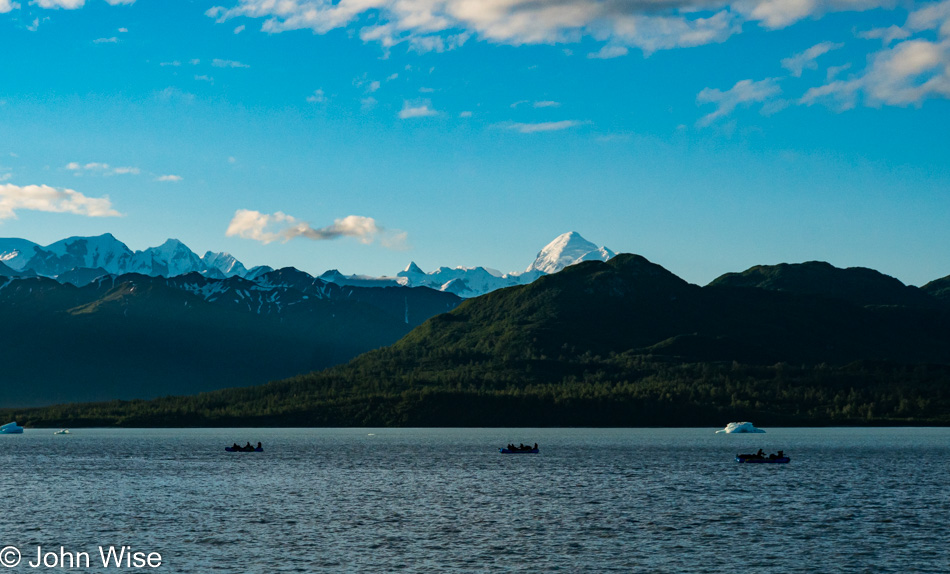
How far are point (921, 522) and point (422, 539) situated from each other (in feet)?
209

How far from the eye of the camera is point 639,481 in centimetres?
18888

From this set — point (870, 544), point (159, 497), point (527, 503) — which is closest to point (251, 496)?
point (159, 497)

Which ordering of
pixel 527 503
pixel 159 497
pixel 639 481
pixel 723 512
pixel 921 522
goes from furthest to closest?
pixel 639 481 < pixel 159 497 < pixel 527 503 < pixel 723 512 < pixel 921 522

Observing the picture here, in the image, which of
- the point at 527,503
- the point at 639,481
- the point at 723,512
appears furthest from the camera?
the point at 639,481

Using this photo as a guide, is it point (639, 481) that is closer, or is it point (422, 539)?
point (422, 539)

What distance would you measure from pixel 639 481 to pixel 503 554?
301 feet

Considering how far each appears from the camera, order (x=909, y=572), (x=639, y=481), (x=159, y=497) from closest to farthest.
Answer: (x=909, y=572) → (x=159, y=497) → (x=639, y=481)

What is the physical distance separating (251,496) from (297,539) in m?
54.1

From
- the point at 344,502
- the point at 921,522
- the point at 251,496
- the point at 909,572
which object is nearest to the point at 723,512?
the point at 921,522

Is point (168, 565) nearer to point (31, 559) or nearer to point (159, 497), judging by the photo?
point (31, 559)

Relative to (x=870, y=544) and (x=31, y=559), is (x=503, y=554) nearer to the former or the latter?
(x=870, y=544)

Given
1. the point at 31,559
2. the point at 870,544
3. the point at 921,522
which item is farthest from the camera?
the point at 921,522

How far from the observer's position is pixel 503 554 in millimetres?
101938

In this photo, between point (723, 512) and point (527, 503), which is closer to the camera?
point (723, 512)
